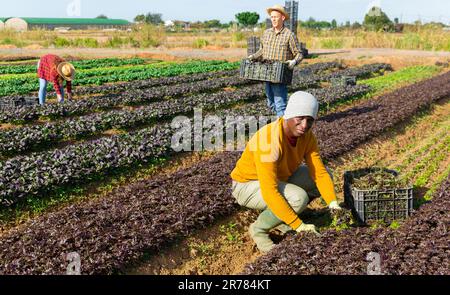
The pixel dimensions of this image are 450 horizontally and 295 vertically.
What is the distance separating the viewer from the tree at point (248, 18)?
85.5 meters

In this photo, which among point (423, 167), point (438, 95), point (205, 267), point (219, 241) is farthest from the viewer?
point (438, 95)

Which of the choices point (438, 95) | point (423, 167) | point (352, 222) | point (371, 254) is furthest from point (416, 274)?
point (438, 95)

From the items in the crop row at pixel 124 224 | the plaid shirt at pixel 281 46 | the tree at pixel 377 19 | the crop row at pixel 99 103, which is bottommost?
the crop row at pixel 124 224

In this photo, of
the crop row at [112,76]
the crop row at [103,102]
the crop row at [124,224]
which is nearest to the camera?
the crop row at [124,224]

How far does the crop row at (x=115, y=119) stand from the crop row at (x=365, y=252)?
545cm

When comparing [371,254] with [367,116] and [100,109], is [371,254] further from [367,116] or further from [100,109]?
[100,109]

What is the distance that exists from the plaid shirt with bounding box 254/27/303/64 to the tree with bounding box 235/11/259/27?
257 feet

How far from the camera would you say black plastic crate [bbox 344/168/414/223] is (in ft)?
17.4

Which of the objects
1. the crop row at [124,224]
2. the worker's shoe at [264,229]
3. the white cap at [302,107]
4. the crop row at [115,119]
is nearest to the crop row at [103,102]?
the crop row at [115,119]

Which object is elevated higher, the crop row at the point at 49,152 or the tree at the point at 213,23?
the tree at the point at 213,23

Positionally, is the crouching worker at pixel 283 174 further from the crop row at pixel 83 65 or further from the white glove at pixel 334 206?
the crop row at pixel 83 65

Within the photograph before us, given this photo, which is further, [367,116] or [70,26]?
[70,26]

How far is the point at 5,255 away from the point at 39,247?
287 millimetres

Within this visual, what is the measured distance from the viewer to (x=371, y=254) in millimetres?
4203
